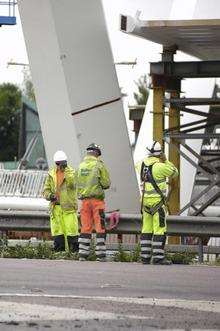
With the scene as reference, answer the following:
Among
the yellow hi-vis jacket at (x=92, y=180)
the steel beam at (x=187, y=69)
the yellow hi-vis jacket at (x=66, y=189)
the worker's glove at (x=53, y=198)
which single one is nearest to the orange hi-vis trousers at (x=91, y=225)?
the yellow hi-vis jacket at (x=92, y=180)

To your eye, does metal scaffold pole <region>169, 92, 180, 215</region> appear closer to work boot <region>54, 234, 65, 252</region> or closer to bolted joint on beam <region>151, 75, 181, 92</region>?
bolted joint on beam <region>151, 75, 181, 92</region>

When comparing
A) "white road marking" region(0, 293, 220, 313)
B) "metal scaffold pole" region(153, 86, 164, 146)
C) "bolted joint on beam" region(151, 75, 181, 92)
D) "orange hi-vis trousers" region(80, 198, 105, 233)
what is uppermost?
"bolted joint on beam" region(151, 75, 181, 92)

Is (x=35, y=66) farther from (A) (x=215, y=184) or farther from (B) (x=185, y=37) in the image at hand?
(A) (x=215, y=184)

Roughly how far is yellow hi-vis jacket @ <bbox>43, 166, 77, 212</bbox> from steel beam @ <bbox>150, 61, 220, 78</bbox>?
570cm

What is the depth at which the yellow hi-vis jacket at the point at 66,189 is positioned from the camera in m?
19.2

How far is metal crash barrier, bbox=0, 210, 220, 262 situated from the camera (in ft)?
60.6

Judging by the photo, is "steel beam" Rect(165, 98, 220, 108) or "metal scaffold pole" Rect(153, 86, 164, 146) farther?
"metal scaffold pole" Rect(153, 86, 164, 146)

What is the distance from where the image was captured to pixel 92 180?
60.3ft

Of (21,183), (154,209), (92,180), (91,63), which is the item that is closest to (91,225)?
(92,180)

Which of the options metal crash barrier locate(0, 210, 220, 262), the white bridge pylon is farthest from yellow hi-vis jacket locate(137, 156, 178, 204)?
the white bridge pylon

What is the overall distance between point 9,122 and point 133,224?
95.5 meters

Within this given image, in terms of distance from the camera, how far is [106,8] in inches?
1061

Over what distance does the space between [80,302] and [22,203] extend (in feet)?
63.4

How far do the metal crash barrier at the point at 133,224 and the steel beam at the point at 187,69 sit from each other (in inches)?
238
